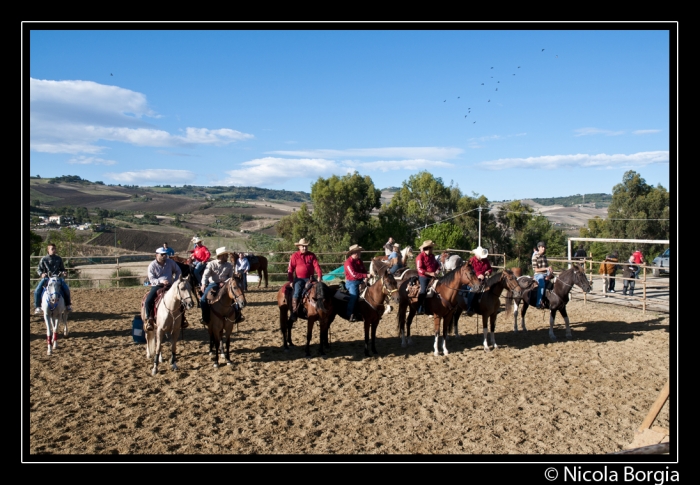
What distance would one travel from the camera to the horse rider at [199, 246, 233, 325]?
813 centimetres

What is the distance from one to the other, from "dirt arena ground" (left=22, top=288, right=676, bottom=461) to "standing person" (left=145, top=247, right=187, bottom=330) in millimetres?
959

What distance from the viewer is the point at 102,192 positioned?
88812 millimetres

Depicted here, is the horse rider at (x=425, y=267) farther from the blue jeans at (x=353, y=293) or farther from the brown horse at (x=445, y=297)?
the blue jeans at (x=353, y=293)

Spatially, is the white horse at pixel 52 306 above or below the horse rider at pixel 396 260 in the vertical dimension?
below

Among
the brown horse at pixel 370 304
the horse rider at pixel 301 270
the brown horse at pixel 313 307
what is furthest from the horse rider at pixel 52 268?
the brown horse at pixel 370 304

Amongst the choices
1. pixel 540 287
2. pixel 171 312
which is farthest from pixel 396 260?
pixel 171 312

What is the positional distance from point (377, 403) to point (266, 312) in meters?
8.02

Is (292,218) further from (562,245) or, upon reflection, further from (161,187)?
(161,187)

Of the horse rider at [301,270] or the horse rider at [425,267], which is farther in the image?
the horse rider at [425,267]

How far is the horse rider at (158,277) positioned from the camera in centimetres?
816

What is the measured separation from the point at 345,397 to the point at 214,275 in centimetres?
342

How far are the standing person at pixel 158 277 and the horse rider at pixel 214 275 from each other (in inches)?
18.0

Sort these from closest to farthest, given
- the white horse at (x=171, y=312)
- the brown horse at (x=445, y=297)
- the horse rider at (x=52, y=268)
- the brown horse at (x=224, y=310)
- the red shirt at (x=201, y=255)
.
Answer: the white horse at (x=171, y=312)
the brown horse at (x=224, y=310)
the brown horse at (x=445, y=297)
the horse rider at (x=52, y=268)
the red shirt at (x=201, y=255)
